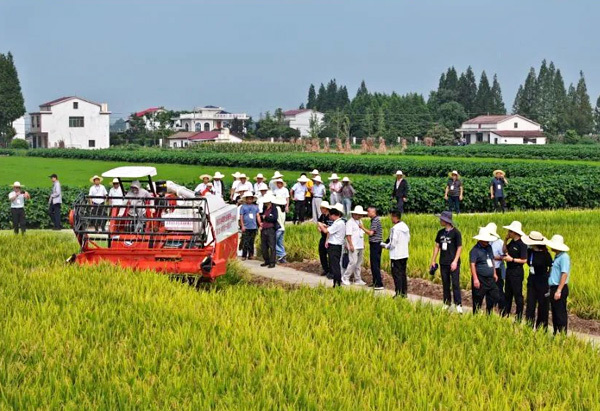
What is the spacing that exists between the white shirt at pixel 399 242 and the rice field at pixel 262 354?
2454mm

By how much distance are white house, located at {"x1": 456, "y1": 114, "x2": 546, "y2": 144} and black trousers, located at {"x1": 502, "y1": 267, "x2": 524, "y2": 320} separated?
4992 inches

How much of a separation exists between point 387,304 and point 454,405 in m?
4.43

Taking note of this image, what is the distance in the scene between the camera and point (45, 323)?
10.0 metres

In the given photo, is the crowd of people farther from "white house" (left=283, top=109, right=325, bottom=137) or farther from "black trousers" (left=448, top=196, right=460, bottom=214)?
"white house" (left=283, top=109, right=325, bottom=137)

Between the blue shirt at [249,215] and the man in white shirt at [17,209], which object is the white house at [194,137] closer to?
the man in white shirt at [17,209]

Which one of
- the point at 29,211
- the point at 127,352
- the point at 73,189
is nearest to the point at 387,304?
the point at 127,352

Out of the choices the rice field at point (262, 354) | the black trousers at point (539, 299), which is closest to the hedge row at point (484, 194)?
the black trousers at point (539, 299)

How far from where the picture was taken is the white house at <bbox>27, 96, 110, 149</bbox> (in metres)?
121

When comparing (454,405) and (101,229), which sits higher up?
(101,229)

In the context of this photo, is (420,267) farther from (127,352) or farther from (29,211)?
(29,211)

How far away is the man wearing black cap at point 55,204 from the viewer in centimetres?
2576

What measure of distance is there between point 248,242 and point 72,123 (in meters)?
108

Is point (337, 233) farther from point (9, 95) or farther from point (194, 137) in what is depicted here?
point (194, 137)

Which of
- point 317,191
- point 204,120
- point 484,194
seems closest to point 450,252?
point 317,191
